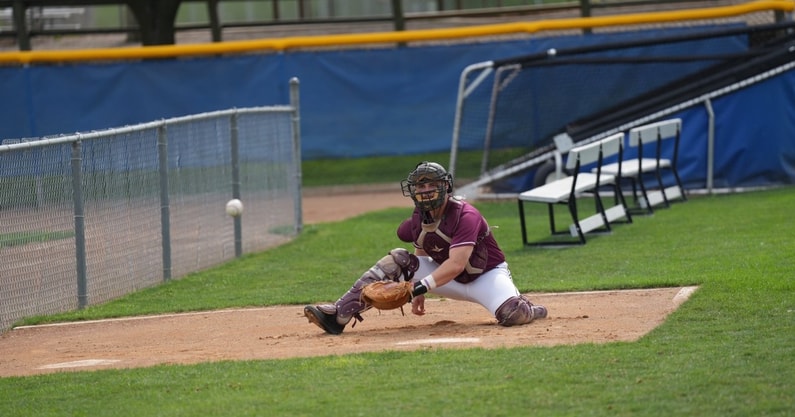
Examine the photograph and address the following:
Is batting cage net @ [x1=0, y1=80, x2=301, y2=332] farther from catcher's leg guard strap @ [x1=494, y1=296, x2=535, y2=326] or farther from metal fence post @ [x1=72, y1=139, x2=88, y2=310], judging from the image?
catcher's leg guard strap @ [x1=494, y1=296, x2=535, y2=326]

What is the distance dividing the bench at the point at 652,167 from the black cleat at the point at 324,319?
21.5 feet

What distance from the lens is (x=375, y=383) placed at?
630 cm

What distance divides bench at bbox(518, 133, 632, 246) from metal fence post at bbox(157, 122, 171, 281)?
3541mm

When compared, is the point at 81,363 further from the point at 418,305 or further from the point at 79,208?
the point at 79,208

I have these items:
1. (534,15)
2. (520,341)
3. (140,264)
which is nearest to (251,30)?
(534,15)

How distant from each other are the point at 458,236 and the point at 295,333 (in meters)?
1.39

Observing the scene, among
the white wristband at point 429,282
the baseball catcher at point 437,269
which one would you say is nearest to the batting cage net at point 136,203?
the baseball catcher at point 437,269

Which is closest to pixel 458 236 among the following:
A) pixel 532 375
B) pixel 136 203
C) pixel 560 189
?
pixel 532 375

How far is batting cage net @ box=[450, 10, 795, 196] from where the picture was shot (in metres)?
16.7

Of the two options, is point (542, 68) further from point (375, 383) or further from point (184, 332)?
point (375, 383)

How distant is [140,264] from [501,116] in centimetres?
813

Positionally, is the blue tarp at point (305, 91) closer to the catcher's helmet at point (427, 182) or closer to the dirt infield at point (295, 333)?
the dirt infield at point (295, 333)

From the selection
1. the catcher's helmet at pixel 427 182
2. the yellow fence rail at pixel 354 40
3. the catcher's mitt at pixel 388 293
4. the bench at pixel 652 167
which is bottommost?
the bench at pixel 652 167

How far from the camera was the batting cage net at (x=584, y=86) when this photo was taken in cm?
1669
